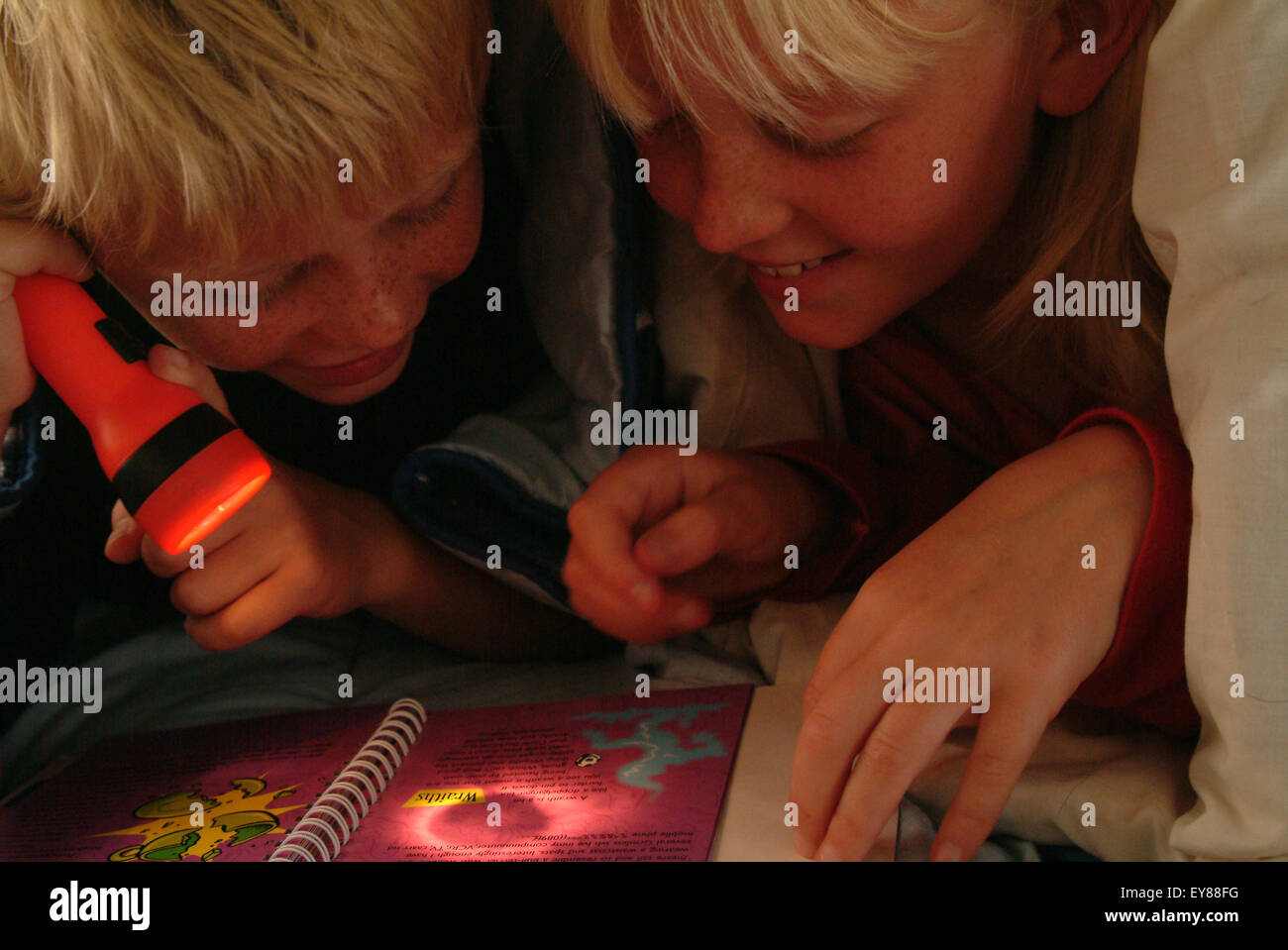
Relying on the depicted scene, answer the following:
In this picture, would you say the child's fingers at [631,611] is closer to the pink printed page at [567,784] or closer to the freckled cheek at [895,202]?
the pink printed page at [567,784]

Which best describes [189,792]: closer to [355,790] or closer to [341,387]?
[355,790]

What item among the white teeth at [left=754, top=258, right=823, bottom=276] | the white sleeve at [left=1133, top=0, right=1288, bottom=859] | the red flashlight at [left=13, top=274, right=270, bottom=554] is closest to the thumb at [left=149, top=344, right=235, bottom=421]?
the red flashlight at [left=13, top=274, right=270, bottom=554]

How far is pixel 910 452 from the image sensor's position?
754 mm

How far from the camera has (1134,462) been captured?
1.75ft

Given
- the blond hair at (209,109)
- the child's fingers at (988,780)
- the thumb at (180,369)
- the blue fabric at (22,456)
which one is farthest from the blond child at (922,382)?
the blue fabric at (22,456)

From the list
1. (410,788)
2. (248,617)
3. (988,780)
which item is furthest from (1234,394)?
(248,617)

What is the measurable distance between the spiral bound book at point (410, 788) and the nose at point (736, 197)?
0.83 ft

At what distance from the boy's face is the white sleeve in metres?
0.37

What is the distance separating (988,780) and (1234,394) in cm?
19

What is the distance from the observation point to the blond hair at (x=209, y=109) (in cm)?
51

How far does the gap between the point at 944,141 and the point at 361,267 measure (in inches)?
12.6

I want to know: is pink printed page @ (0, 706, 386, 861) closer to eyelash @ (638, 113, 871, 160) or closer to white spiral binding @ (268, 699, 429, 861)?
white spiral binding @ (268, 699, 429, 861)
